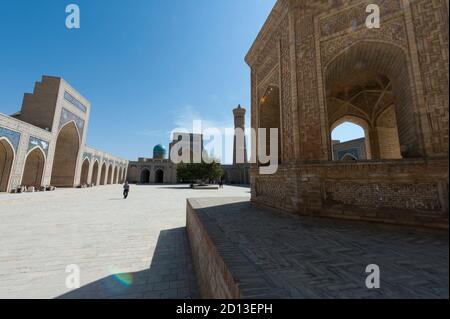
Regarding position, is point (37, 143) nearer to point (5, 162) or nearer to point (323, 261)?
point (5, 162)

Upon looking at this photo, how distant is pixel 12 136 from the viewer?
13547 millimetres

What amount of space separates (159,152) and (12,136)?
30.2m

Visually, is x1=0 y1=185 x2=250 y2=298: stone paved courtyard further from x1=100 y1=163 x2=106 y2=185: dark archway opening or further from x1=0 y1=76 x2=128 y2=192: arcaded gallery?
x1=100 y1=163 x2=106 y2=185: dark archway opening

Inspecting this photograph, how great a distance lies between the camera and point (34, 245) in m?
4.71

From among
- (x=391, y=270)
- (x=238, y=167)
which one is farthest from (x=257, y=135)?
(x=238, y=167)

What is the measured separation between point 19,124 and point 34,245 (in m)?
14.7

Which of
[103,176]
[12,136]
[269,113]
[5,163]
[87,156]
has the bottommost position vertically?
[103,176]

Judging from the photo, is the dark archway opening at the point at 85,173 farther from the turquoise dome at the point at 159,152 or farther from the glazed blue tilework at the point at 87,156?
the turquoise dome at the point at 159,152

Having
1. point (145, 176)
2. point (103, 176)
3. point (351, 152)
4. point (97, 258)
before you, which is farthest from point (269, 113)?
point (145, 176)

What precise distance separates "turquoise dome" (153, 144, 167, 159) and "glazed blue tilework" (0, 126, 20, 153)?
97.1 feet

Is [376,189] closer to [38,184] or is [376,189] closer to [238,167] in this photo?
[38,184]

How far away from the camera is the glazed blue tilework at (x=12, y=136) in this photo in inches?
506

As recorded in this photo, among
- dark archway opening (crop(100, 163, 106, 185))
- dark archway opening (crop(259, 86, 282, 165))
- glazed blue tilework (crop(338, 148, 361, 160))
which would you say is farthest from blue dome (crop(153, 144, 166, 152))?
dark archway opening (crop(259, 86, 282, 165))
